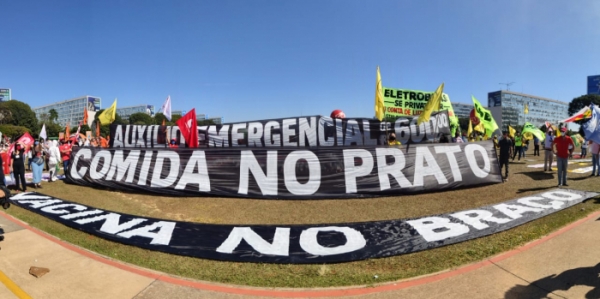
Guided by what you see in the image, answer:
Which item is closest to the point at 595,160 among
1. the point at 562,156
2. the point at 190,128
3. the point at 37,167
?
the point at 562,156

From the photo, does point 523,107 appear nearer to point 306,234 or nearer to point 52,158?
point 306,234

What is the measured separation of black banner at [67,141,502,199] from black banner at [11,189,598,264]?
236cm

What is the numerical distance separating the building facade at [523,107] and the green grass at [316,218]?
120 metres

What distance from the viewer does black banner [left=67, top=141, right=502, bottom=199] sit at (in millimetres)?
8852

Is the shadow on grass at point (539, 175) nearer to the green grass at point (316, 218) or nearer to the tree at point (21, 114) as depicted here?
the green grass at point (316, 218)

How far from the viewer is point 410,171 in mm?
9117

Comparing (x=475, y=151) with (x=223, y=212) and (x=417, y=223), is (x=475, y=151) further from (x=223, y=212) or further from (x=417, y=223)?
(x=223, y=212)

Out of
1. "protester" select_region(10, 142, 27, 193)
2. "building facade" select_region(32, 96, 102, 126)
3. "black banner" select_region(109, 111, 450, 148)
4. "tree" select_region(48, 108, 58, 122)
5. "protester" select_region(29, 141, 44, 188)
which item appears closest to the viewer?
"protester" select_region(10, 142, 27, 193)

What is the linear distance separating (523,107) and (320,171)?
148 m

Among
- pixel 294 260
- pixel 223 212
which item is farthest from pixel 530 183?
pixel 223 212

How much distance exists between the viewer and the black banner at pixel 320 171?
8.85 m

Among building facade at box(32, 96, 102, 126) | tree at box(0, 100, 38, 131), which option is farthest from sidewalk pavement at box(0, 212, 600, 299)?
building facade at box(32, 96, 102, 126)

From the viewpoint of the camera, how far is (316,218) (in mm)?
6855

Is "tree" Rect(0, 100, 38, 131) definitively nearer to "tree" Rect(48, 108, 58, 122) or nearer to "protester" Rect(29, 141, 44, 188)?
"tree" Rect(48, 108, 58, 122)
